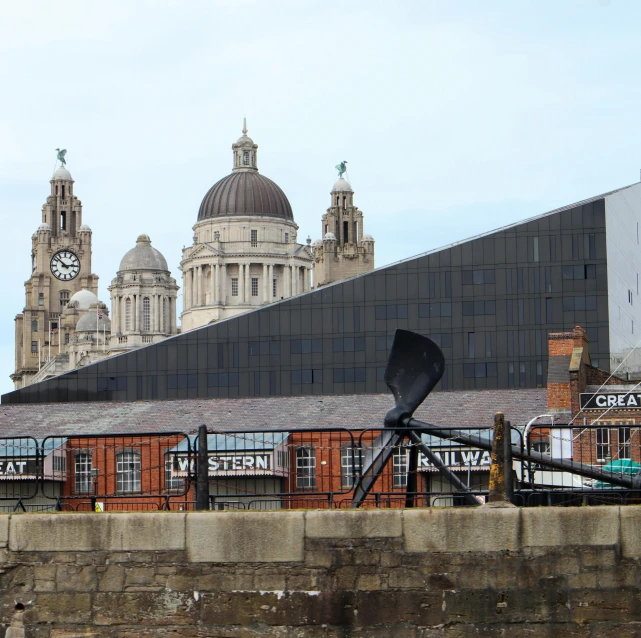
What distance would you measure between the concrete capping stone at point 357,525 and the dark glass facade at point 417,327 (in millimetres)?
70483

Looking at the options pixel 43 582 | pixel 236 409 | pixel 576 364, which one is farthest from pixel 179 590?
pixel 236 409

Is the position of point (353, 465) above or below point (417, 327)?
below

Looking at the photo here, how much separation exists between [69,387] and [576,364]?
35.4m

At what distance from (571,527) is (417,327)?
72.0 metres

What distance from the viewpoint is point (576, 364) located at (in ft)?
228

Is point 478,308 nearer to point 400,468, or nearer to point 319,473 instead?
point 400,468

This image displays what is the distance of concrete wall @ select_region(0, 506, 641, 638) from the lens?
20.2 metres

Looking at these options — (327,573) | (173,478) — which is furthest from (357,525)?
(173,478)

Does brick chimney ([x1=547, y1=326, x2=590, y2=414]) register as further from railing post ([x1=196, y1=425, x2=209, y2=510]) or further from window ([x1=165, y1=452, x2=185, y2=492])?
railing post ([x1=196, y1=425, x2=209, y2=510])

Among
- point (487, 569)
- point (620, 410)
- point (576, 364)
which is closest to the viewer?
point (487, 569)

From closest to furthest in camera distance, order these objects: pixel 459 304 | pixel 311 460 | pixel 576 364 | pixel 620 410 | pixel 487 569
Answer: pixel 487 569 < pixel 311 460 < pixel 620 410 < pixel 576 364 < pixel 459 304

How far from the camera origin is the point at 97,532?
2081 centimetres

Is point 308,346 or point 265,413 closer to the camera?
point 265,413

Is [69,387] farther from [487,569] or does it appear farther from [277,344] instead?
[487,569]
